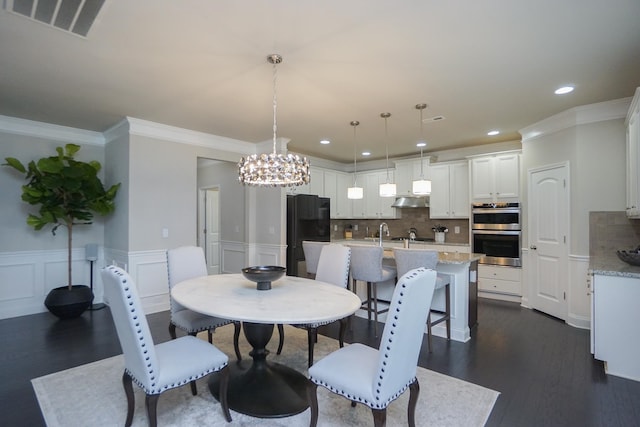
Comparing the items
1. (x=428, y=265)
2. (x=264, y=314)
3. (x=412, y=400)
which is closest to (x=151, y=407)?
(x=264, y=314)

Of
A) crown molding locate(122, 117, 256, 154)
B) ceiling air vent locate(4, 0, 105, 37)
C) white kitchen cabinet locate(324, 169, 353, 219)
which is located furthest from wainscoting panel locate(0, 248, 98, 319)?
white kitchen cabinet locate(324, 169, 353, 219)

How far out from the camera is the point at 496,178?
5.16 m

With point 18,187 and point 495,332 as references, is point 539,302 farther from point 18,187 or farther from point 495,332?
point 18,187

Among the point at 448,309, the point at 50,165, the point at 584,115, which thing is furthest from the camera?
the point at 50,165

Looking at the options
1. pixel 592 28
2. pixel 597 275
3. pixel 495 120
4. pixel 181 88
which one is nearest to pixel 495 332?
pixel 597 275

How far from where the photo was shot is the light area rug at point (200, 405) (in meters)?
2.04

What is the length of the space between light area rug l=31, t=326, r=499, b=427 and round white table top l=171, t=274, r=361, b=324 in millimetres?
719

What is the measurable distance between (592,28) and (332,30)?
5.81 feet

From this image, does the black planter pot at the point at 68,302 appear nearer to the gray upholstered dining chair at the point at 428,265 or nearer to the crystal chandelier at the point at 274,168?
the crystal chandelier at the point at 274,168

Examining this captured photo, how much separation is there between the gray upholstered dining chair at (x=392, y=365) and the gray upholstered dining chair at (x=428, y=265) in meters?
1.46

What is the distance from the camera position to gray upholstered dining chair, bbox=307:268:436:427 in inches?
62.1

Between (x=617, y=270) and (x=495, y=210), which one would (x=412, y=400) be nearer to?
(x=617, y=270)

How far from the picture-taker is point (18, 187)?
13.9 ft

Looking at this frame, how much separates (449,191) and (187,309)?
4786mm
